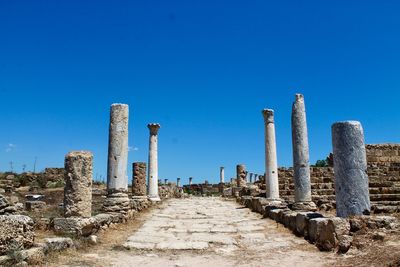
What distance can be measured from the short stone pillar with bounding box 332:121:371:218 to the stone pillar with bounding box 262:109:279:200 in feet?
27.9

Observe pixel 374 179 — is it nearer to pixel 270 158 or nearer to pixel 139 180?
pixel 270 158

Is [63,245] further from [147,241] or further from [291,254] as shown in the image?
[291,254]

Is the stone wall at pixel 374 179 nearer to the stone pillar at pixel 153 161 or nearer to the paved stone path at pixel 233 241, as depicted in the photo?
the paved stone path at pixel 233 241

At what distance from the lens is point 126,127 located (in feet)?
44.8

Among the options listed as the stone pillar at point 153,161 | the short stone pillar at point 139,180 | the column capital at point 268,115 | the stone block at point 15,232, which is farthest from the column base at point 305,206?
the stone pillar at point 153,161

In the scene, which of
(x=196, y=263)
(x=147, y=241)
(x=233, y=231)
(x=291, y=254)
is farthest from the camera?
(x=233, y=231)

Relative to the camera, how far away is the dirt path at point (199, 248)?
7.43 meters

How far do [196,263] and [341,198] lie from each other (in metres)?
3.70

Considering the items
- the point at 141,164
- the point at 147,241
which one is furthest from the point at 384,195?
the point at 147,241

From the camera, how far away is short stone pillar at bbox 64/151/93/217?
9.36m

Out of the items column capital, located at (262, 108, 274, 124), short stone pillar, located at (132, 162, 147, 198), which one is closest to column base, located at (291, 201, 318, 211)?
column capital, located at (262, 108, 274, 124)

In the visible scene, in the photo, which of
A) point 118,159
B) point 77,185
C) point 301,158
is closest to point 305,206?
point 301,158

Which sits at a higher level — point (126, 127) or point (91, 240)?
point (126, 127)

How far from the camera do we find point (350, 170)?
913 centimetres
